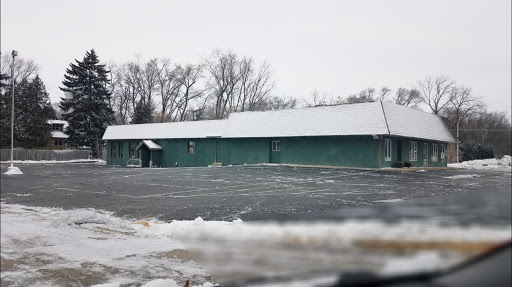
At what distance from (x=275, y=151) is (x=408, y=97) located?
122 feet

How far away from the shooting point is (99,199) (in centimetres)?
953

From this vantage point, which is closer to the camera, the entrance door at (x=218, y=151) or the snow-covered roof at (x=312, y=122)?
the snow-covered roof at (x=312, y=122)

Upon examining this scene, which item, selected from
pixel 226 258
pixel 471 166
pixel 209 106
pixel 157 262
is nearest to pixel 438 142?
pixel 471 166

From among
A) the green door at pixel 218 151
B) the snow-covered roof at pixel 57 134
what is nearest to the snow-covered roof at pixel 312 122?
the green door at pixel 218 151

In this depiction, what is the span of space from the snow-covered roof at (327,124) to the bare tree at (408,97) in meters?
26.5

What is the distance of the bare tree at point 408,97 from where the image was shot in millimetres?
53406

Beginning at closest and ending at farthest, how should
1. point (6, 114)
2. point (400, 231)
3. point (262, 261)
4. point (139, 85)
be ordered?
point (400, 231), point (262, 261), point (6, 114), point (139, 85)

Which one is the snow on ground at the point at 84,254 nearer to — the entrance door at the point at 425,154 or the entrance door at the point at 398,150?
the entrance door at the point at 398,150

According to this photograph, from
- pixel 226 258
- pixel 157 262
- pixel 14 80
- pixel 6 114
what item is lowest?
pixel 157 262

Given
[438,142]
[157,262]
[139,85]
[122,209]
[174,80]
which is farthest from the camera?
[174,80]

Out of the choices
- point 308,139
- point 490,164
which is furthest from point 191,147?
point 490,164

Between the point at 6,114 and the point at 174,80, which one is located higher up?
the point at 174,80

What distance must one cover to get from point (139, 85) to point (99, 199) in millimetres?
33664

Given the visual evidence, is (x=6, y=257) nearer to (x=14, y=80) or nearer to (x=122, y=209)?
(x=14, y=80)
